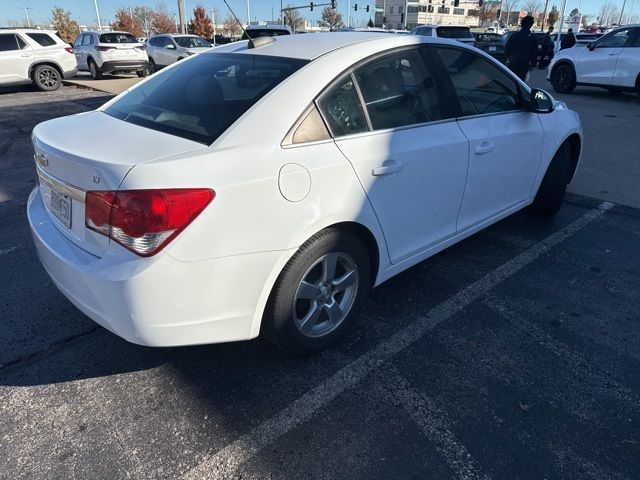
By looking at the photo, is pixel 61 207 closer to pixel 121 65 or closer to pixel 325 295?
pixel 325 295

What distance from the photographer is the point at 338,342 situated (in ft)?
9.30

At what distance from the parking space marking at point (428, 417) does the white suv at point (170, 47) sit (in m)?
16.8

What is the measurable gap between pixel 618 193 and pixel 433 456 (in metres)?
4.70

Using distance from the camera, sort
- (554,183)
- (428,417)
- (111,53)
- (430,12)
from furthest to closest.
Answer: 1. (430,12)
2. (111,53)
3. (554,183)
4. (428,417)

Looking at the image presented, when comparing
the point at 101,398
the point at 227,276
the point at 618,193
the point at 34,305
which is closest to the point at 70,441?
the point at 101,398

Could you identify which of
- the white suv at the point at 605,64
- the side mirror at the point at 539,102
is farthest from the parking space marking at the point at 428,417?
the white suv at the point at 605,64

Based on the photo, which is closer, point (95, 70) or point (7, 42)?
point (7, 42)

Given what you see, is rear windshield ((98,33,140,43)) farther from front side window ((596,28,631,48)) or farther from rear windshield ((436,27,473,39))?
front side window ((596,28,631,48))

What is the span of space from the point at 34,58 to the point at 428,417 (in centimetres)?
1531

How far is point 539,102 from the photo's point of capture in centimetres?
380

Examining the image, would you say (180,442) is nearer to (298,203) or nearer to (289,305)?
(289,305)

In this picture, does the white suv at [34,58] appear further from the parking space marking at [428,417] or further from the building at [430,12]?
the building at [430,12]

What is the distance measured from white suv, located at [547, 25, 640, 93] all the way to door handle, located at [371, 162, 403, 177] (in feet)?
39.7

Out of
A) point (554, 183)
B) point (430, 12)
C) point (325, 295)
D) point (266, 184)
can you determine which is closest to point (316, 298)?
point (325, 295)
